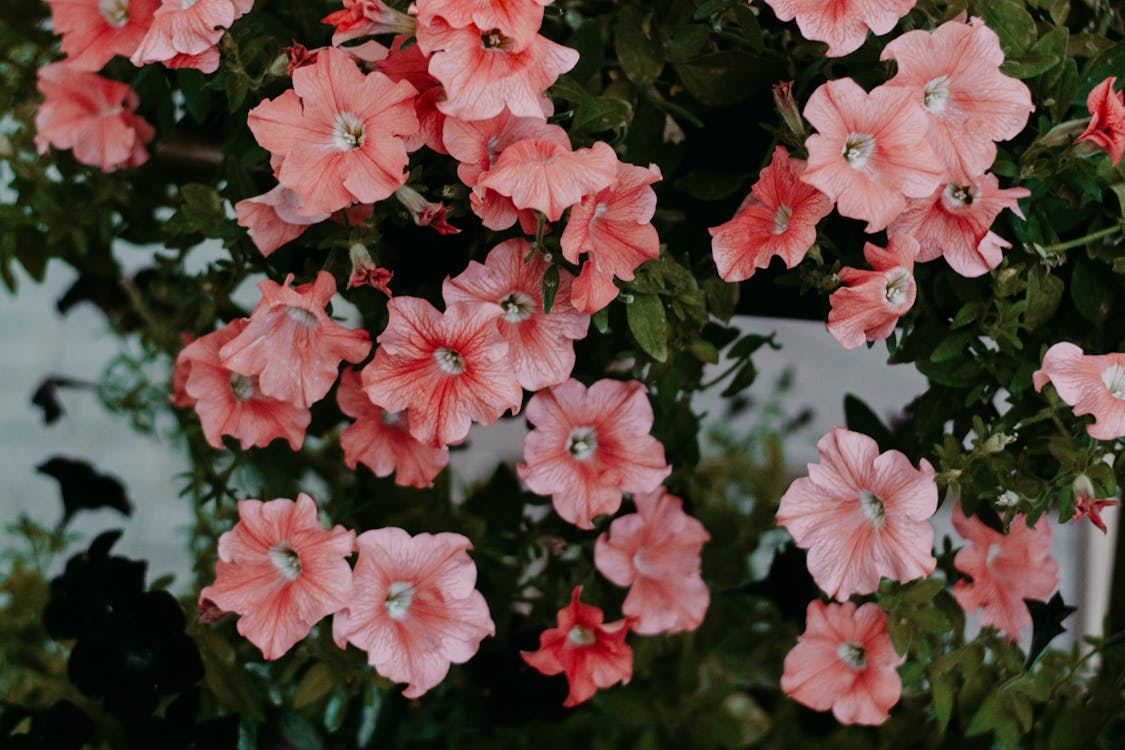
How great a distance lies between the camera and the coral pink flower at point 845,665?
26.5 inches

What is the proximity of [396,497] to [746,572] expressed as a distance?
327 millimetres

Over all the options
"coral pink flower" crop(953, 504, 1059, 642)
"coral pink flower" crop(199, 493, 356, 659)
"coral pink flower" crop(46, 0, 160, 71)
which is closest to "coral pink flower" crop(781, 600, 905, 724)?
"coral pink flower" crop(953, 504, 1059, 642)

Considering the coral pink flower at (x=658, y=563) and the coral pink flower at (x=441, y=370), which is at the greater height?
the coral pink flower at (x=441, y=370)

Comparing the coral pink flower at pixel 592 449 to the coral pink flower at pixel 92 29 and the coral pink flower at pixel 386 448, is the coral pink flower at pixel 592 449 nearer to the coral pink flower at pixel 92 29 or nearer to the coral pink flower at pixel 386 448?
the coral pink flower at pixel 386 448

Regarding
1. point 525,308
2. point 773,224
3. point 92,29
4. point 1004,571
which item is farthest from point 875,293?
point 92,29

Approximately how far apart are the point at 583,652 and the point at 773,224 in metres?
0.30

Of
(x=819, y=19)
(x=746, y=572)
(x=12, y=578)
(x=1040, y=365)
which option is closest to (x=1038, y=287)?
(x=1040, y=365)

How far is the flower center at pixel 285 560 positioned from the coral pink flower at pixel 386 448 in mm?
65

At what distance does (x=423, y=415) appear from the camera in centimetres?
58

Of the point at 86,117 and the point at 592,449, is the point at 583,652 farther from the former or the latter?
the point at 86,117

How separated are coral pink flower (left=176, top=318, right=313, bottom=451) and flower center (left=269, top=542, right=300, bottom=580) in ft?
0.21

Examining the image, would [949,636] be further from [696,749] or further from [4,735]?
[4,735]

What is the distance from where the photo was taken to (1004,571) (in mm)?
723

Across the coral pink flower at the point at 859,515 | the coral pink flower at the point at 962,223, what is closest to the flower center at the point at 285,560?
the coral pink flower at the point at 859,515
